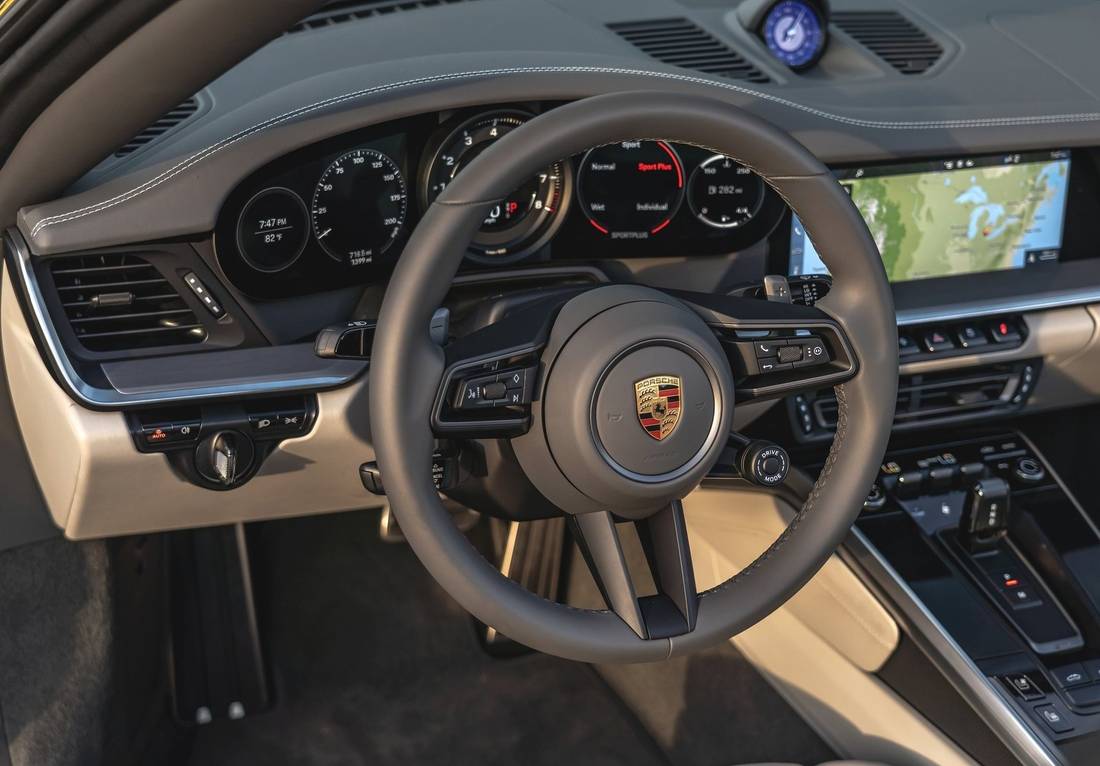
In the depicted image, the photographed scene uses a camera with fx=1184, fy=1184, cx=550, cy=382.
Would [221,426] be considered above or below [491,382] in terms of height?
below

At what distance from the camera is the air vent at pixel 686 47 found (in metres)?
2.02

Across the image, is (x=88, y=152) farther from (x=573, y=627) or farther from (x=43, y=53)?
(x=573, y=627)

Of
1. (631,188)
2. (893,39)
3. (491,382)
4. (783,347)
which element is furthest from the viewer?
(893,39)

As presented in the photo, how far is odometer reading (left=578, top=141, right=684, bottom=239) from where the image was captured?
1.82 metres

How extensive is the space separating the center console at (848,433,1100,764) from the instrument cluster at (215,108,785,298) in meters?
0.59

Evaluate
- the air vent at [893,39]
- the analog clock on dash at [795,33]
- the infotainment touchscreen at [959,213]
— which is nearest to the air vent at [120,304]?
the infotainment touchscreen at [959,213]

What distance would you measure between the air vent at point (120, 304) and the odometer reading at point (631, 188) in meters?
0.62

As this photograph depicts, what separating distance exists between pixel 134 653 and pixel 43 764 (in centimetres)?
30

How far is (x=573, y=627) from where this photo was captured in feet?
4.45

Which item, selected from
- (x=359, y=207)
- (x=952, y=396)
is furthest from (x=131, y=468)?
(x=952, y=396)

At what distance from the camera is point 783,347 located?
1454 millimetres

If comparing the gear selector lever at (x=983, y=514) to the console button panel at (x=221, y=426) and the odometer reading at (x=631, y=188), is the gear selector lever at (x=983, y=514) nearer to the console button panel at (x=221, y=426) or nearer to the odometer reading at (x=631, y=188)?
the odometer reading at (x=631, y=188)

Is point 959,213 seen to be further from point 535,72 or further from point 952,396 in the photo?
point 535,72

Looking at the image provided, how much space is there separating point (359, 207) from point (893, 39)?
3.78ft
